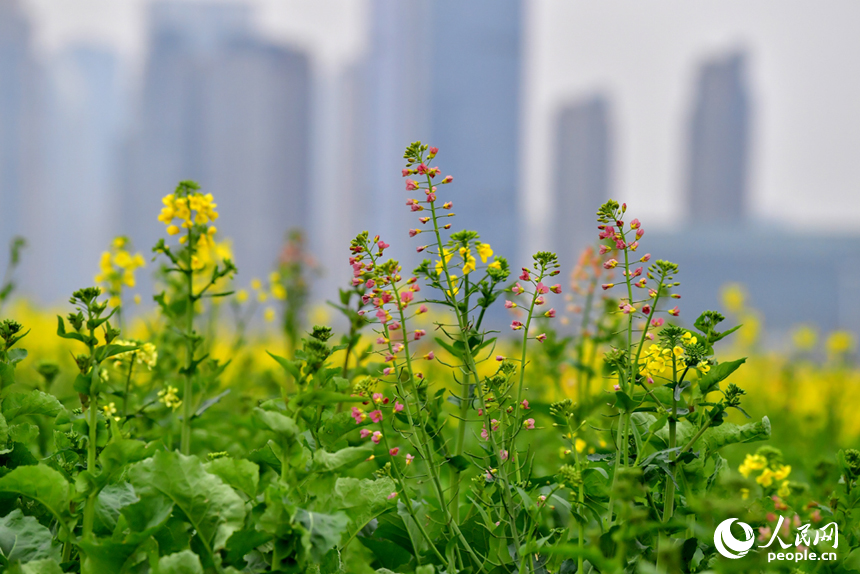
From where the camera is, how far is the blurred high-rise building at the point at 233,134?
464 feet

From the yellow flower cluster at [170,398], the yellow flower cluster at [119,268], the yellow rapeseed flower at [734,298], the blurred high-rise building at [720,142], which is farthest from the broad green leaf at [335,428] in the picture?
the blurred high-rise building at [720,142]

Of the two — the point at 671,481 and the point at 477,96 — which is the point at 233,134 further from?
the point at 671,481

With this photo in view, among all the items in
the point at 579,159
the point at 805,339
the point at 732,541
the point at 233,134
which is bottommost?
the point at 805,339

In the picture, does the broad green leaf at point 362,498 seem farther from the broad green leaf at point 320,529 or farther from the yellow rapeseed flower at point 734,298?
the yellow rapeseed flower at point 734,298

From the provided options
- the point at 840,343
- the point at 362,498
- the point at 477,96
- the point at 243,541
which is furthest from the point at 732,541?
the point at 477,96

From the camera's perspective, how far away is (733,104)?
174625 millimetres

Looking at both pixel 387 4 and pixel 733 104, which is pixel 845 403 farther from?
pixel 733 104

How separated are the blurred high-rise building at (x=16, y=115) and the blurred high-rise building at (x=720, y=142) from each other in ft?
542

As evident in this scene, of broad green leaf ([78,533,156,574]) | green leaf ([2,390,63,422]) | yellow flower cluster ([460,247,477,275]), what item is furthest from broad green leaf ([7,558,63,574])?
yellow flower cluster ([460,247,477,275])

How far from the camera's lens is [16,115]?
5595 inches

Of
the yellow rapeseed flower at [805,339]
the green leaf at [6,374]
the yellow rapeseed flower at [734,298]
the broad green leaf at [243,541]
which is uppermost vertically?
the green leaf at [6,374]

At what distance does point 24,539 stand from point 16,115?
562 ft

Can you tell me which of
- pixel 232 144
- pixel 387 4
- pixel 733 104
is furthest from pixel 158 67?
pixel 733 104

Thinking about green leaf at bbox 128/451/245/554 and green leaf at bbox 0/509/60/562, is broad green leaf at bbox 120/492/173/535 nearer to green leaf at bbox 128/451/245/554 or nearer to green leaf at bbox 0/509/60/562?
green leaf at bbox 128/451/245/554
